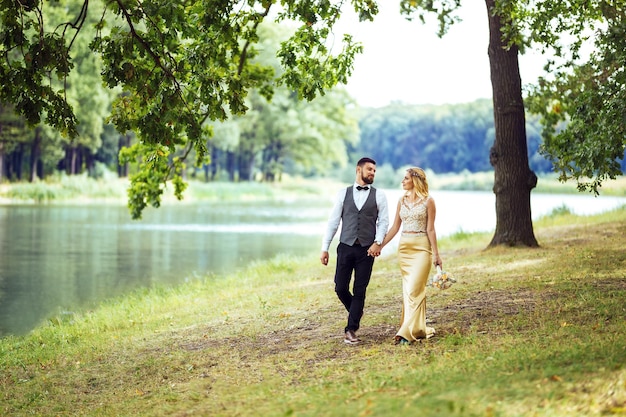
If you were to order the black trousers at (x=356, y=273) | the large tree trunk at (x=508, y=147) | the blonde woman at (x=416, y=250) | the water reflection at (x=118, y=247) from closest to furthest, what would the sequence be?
1. the blonde woman at (x=416, y=250)
2. the black trousers at (x=356, y=273)
3. the large tree trunk at (x=508, y=147)
4. the water reflection at (x=118, y=247)

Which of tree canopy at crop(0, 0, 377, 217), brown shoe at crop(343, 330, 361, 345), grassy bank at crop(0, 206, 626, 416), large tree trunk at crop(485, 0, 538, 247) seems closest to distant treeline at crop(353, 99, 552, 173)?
large tree trunk at crop(485, 0, 538, 247)

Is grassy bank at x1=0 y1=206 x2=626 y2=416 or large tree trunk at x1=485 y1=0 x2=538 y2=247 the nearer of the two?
grassy bank at x1=0 y1=206 x2=626 y2=416

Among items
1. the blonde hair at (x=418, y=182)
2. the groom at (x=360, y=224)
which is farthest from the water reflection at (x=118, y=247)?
the blonde hair at (x=418, y=182)

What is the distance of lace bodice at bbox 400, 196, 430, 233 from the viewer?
28.9ft

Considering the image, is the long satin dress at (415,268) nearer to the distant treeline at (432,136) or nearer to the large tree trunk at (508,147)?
the large tree trunk at (508,147)

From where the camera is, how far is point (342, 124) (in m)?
77.4

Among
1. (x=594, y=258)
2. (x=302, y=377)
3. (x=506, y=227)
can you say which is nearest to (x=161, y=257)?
(x=506, y=227)

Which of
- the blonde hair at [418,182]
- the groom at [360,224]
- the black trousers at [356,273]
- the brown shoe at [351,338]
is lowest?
the brown shoe at [351,338]

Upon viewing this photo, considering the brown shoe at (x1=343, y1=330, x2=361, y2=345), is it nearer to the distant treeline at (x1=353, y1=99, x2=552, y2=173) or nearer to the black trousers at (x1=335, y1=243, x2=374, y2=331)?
the black trousers at (x1=335, y1=243, x2=374, y2=331)

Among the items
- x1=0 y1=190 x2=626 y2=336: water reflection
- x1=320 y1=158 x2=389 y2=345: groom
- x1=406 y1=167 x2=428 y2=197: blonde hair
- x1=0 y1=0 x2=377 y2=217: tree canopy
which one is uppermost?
x1=0 y1=0 x2=377 y2=217: tree canopy

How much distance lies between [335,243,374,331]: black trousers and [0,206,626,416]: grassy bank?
0.44 meters

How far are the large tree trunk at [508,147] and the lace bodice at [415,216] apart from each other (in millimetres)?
9021

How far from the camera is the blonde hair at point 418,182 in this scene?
28.9 ft

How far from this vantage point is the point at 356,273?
9.06 m
